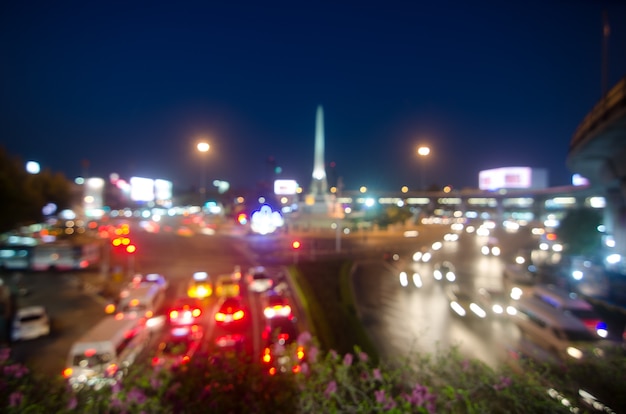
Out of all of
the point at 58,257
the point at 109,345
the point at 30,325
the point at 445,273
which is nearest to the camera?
the point at 109,345

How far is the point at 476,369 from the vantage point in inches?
105

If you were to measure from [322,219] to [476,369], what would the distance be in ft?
82.4

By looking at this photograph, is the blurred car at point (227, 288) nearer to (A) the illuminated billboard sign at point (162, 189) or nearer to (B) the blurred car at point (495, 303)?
(B) the blurred car at point (495, 303)

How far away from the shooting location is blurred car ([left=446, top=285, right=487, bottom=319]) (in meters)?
8.84

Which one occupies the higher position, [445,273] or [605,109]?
[605,109]

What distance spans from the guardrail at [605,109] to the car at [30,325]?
11305 mm

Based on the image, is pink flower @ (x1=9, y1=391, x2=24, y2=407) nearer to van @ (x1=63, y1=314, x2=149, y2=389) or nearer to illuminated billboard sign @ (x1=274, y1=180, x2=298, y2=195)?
van @ (x1=63, y1=314, x2=149, y2=389)

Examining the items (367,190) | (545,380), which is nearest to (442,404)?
(545,380)

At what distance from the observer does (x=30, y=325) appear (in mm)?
7711

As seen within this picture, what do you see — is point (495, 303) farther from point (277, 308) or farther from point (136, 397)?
point (136, 397)

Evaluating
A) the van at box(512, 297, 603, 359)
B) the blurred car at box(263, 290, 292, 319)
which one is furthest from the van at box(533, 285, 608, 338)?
the blurred car at box(263, 290, 292, 319)

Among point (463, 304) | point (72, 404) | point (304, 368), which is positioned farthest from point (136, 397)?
point (463, 304)

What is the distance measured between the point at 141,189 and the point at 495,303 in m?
27.7

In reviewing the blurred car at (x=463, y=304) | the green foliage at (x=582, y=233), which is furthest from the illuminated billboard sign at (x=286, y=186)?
the green foliage at (x=582, y=233)
